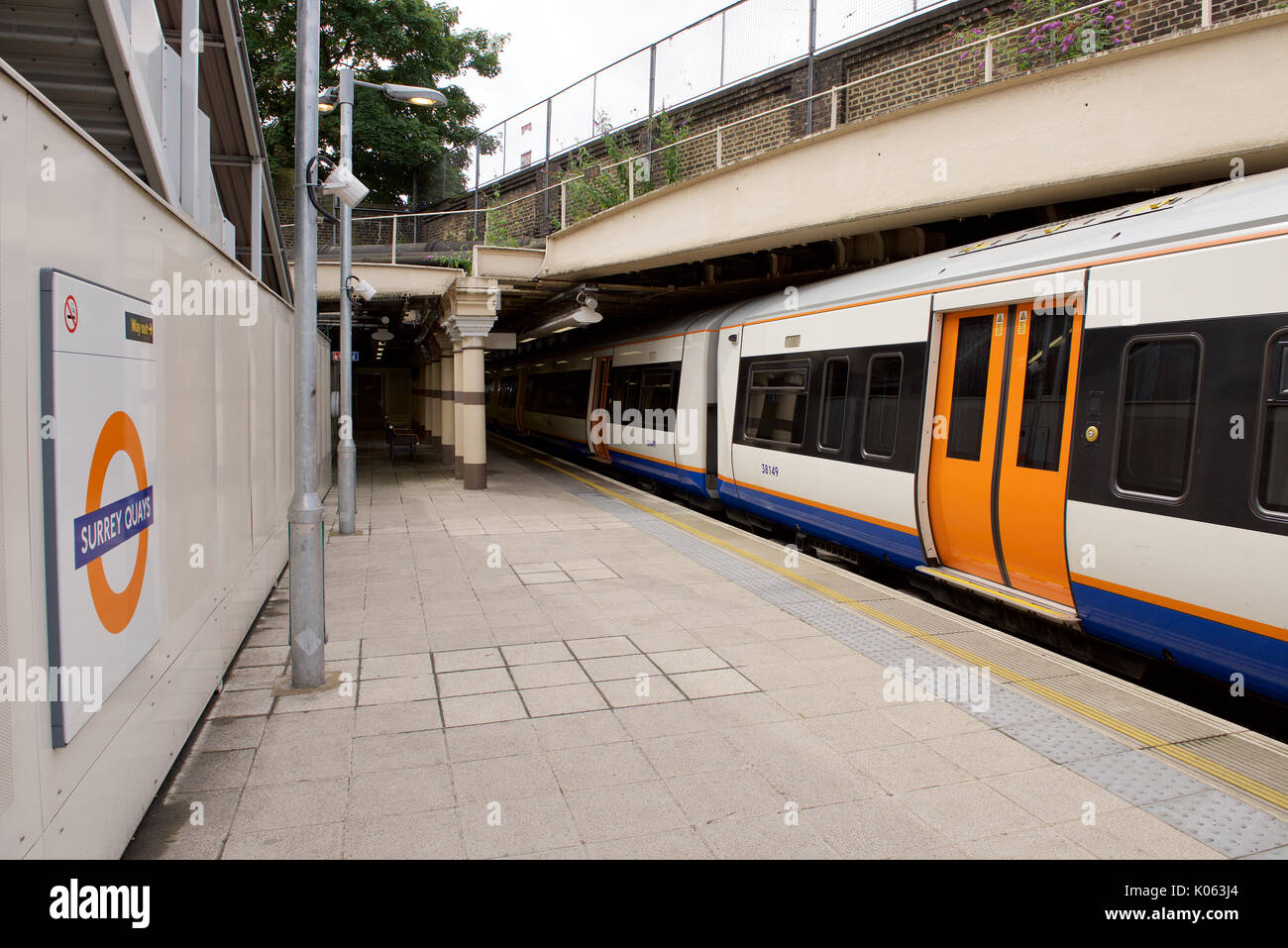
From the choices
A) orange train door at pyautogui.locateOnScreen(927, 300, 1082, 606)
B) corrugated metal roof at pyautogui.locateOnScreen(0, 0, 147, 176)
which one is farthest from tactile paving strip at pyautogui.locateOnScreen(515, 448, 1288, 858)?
corrugated metal roof at pyautogui.locateOnScreen(0, 0, 147, 176)

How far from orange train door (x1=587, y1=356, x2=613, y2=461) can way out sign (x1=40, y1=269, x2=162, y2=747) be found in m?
12.8

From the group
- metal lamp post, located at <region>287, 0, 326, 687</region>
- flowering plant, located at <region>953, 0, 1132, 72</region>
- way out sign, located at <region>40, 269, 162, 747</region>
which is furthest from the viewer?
flowering plant, located at <region>953, 0, 1132, 72</region>

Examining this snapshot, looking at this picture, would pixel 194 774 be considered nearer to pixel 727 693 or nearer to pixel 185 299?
pixel 185 299

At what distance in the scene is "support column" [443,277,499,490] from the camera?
49.0ft

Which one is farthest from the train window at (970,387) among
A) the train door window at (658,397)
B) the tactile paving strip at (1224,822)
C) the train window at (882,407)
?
the train door window at (658,397)

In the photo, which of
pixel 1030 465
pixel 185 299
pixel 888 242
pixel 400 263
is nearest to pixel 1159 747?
pixel 1030 465

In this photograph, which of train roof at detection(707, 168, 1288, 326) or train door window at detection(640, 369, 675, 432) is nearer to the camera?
train roof at detection(707, 168, 1288, 326)

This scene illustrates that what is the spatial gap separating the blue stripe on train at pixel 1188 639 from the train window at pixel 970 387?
1500 millimetres

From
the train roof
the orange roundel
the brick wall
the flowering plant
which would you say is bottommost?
the orange roundel

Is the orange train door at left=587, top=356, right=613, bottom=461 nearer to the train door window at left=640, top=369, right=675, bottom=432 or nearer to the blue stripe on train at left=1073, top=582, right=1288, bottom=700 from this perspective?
the train door window at left=640, top=369, right=675, bottom=432

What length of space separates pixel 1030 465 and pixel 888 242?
5.02 meters

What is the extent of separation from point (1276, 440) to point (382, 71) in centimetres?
3400

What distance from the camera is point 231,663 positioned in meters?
5.69

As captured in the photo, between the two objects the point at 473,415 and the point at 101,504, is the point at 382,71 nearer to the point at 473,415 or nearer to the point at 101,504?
the point at 473,415
